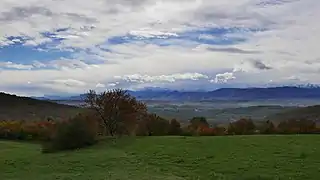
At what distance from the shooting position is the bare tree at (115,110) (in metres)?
79.7

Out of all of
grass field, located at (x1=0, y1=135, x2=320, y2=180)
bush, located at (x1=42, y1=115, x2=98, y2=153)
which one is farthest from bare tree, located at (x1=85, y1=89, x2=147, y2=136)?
grass field, located at (x1=0, y1=135, x2=320, y2=180)

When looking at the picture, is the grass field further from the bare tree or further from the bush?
the bare tree

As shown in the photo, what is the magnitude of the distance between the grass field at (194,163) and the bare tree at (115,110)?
24655 mm

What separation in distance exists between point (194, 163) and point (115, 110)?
139 feet

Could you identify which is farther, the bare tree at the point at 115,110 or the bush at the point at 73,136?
the bare tree at the point at 115,110

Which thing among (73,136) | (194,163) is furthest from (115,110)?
(194,163)

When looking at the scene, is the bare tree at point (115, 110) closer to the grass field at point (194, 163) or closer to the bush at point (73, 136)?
the bush at point (73, 136)

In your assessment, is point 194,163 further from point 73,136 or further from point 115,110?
point 115,110

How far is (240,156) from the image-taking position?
41688 mm

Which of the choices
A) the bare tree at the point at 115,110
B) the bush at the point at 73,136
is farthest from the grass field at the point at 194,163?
the bare tree at the point at 115,110

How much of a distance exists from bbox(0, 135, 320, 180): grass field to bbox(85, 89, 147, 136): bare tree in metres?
24.7

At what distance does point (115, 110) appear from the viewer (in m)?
79.9

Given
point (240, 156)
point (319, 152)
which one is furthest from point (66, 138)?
point (319, 152)

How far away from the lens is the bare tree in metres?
79.7
